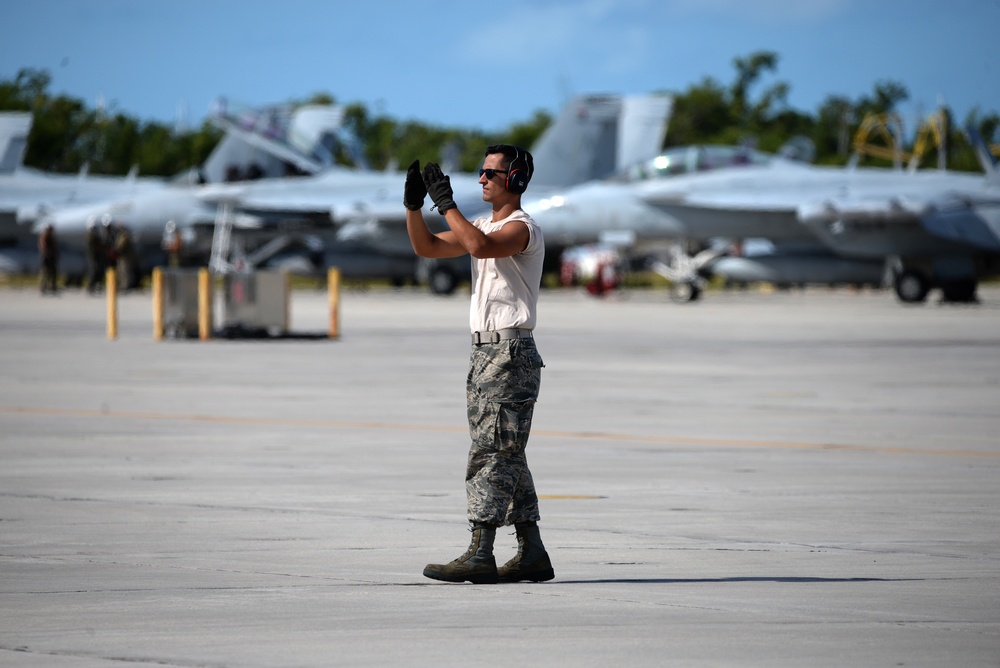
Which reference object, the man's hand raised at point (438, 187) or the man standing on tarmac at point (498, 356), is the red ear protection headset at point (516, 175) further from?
the man's hand raised at point (438, 187)

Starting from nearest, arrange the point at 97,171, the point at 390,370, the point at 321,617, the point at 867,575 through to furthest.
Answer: the point at 321,617 < the point at 867,575 < the point at 390,370 < the point at 97,171

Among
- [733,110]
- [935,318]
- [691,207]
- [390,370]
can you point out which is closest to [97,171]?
[733,110]

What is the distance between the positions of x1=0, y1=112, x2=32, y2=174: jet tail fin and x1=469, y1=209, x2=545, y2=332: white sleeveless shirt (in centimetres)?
4563

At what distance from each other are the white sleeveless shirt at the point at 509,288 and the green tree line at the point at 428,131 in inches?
2480

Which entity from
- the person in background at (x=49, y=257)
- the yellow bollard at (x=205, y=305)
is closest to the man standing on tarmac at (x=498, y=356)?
the yellow bollard at (x=205, y=305)

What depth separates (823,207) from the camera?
35.4 meters

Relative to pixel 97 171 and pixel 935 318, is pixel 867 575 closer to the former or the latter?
→ pixel 935 318

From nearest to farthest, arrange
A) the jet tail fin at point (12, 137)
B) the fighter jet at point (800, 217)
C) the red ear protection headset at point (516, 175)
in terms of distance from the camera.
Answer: the red ear protection headset at point (516, 175), the fighter jet at point (800, 217), the jet tail fin at point (12, 137)

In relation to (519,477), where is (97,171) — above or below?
above

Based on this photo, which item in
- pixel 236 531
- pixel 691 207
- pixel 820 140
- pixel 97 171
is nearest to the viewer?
pixel 236 531

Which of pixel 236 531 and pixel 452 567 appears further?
pixel 236 531

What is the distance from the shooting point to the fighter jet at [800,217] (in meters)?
35.6

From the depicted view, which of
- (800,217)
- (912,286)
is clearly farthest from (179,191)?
(912,286)

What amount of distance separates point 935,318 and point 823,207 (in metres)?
5.76
